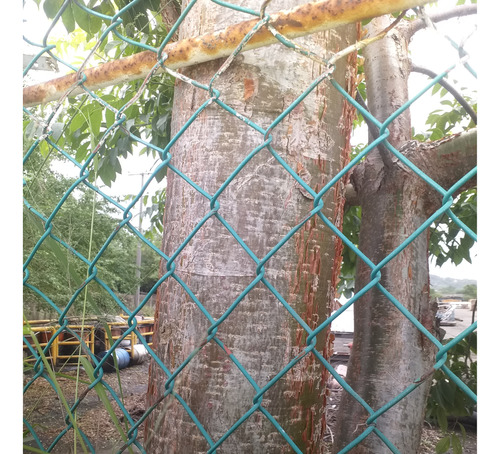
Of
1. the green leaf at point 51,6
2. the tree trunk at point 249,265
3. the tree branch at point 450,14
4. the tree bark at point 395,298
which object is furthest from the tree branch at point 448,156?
the green leaf at point 51,6

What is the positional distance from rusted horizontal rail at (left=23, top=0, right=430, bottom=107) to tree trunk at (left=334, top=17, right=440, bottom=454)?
2.98ft

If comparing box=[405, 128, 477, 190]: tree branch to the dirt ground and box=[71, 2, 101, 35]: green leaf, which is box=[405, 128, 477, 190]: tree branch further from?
the dirt ground

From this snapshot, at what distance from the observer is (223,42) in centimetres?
87

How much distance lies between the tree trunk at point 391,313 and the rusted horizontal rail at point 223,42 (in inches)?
35.8

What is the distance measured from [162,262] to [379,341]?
0.91 metres

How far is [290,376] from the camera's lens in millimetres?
924

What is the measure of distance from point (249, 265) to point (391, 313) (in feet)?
2.77

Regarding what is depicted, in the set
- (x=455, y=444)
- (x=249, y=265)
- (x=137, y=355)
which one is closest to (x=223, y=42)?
(x=249, y=265)

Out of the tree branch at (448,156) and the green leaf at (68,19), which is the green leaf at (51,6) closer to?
the green leaf at (68,19)

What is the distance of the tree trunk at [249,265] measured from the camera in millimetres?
904

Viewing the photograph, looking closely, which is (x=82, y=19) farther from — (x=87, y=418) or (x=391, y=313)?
(x=87, y=418)

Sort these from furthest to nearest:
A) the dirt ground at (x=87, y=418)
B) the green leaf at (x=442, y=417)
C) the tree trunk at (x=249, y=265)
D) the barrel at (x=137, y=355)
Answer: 1. the barrel at (x=137, y=355)
2. the dirt ground at (x=87, y=418)
3. the green leaf at (x=442, y=417)
4. the tree trunk at (x=249, y=265)

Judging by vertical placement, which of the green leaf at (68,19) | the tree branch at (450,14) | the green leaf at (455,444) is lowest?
the green leaf at (455,444)
